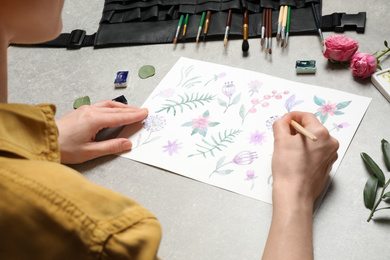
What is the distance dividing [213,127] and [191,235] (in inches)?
9.0

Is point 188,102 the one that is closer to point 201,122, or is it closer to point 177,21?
point 201,122

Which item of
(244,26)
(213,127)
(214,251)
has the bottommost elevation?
(214,251)

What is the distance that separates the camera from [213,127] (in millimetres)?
794

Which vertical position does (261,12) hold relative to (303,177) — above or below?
above

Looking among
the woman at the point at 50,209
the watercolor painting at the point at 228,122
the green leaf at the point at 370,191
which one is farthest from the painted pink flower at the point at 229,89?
the woman at the point at 50,209

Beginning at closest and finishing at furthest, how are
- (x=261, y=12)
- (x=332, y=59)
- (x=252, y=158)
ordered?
(x=252, y=158) → (x=332, y=59) → (x=261, y=12)

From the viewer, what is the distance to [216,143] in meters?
0.77

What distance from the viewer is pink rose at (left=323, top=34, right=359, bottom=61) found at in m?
0.83

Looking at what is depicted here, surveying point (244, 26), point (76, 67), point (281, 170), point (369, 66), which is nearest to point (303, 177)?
point (281, 170)

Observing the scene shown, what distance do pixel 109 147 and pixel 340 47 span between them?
0.50 m

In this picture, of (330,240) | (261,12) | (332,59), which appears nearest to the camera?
(330,240)

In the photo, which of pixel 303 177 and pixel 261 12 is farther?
pixel 261 12

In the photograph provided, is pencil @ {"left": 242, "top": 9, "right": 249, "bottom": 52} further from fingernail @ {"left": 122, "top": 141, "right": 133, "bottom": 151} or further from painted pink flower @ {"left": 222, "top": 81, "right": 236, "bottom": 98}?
fingernail @ {"left": 122, "top": 141, "right": 133, "bottom": 151}

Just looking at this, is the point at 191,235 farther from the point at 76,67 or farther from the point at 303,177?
the point at 76,67
